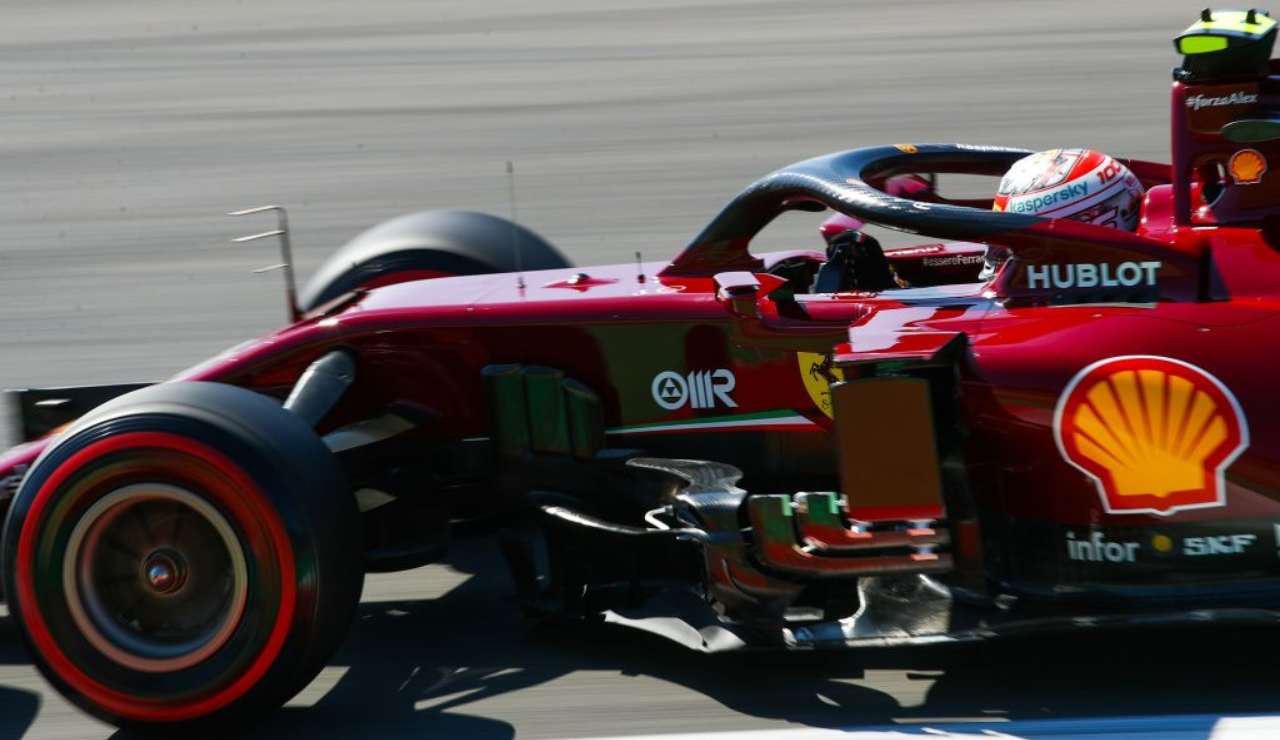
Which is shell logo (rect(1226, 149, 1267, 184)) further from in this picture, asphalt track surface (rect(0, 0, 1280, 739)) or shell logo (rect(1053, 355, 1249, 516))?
asphalt track surface (rect(0, 0, 1280, 739))

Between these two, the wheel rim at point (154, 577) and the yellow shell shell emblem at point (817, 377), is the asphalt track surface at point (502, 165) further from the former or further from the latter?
the yellow shell shell emblem at point (817, 377)

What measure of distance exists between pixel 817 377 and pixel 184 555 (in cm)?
171

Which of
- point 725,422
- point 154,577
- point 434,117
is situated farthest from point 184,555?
point 434,117

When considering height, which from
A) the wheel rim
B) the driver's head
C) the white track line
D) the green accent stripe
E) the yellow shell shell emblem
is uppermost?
the driver's head

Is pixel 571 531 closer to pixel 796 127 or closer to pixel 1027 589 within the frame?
pixel 1027 589

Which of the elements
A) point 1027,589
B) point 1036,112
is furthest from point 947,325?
point 1036,112

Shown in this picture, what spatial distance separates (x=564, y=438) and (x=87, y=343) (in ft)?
12.9

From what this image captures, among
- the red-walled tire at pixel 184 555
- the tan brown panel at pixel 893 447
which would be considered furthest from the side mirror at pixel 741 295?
the red-walled tire at pixel 184 555

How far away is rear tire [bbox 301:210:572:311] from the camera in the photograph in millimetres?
6148

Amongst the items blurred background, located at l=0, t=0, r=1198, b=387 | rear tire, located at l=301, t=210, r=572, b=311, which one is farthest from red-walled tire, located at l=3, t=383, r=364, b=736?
blurred background, located at l=0, t=0, r=1198, b=387

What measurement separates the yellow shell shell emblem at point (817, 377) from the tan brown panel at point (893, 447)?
41 cm

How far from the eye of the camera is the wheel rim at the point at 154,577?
171 inches

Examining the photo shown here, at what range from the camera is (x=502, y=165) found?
34.5ft

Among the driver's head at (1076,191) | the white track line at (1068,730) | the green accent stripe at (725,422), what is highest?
the driver's head at (1076,191)
